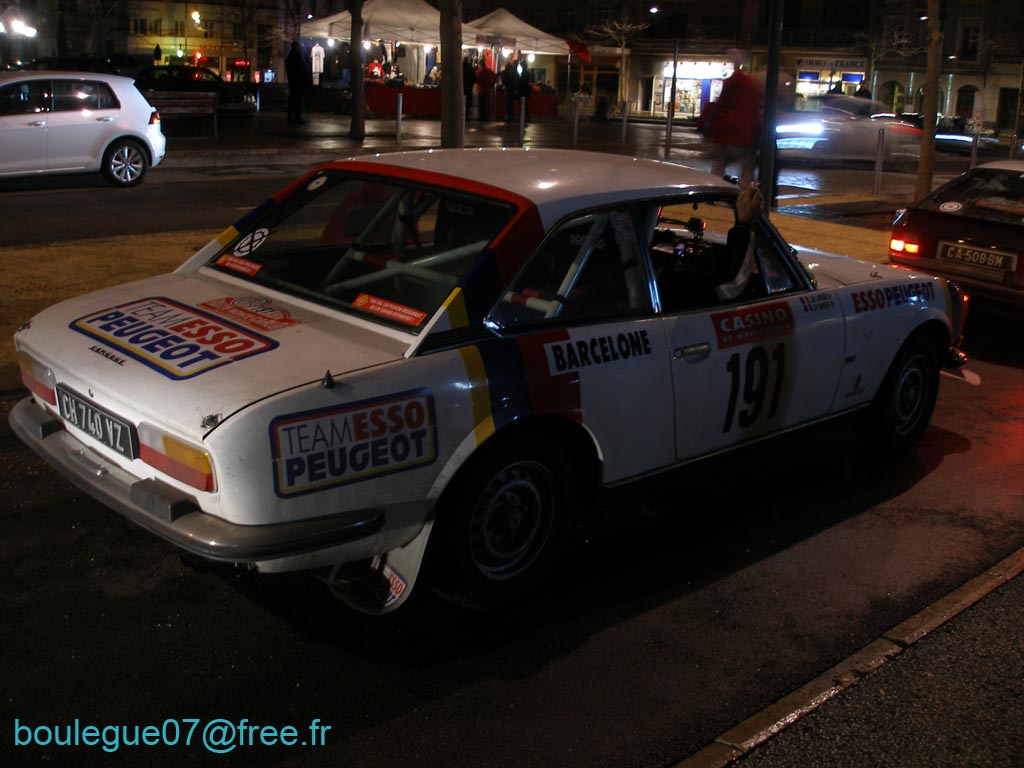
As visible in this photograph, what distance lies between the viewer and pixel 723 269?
4.93 m

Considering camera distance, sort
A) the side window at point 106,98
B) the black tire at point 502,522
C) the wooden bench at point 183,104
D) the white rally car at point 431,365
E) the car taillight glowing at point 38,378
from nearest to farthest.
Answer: the white rally car at point 431,365 → the black tire at point 502,522 → the car taillight glowing at point 38,378 → the side window at point 106,98 → the wooden bench at point 183,104

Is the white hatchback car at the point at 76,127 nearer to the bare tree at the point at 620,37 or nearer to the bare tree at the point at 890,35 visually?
the bare tree at the point at 620,37

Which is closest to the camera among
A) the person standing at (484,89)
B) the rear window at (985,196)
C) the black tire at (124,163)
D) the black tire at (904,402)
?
the black tire at (904,402)

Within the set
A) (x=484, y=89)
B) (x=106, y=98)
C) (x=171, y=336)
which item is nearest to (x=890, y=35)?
(x=484, y=89)

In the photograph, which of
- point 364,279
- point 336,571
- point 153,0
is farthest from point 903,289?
point 153,0

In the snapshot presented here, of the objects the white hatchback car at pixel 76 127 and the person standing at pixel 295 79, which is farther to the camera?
the person standing at pixel 295 79

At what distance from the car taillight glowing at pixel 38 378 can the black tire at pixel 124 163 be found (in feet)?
38.7

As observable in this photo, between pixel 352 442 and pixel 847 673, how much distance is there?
190 cm

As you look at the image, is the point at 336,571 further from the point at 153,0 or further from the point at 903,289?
the point at 153,0

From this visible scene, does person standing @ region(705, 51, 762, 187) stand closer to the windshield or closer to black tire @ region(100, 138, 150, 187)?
the windshield

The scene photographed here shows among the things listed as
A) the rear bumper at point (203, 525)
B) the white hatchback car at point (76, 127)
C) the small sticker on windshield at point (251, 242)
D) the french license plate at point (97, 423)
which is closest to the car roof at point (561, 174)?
the small sticker on windshield at point (251, 242)

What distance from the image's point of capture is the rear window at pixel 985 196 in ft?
28.8

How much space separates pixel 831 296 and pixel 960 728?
227cm

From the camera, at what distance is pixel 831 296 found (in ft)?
16.8
